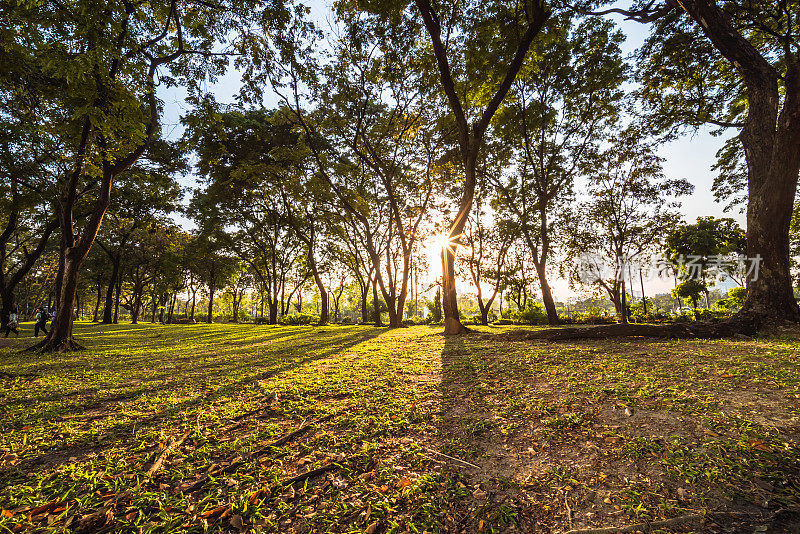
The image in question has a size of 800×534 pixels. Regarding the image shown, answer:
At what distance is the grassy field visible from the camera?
1.43 meters

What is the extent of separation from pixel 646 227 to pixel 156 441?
85.6 feet

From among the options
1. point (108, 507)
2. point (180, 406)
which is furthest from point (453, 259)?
point (108, 507)

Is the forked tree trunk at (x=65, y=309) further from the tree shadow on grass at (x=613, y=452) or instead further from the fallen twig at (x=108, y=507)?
the tree shadow on grass at (x=613, y=452)

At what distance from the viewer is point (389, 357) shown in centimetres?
609

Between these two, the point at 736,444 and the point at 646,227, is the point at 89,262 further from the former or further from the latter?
the point at 646,227

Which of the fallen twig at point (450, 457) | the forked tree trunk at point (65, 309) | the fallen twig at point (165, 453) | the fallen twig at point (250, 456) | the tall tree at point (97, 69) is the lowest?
the fallen twig at point (450, 457)

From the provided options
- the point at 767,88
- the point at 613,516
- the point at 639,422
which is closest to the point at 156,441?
the point at 613,516

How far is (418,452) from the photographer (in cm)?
209

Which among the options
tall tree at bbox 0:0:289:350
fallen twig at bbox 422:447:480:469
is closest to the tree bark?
tall tree at bbox 0:0:289:350

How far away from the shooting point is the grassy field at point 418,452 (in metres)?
1.43

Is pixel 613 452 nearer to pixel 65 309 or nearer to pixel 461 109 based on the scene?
pixel 461 109

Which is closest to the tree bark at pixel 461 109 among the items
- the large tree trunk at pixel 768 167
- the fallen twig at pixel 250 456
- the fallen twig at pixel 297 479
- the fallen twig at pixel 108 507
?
the large tree trunk at pixel 768 167

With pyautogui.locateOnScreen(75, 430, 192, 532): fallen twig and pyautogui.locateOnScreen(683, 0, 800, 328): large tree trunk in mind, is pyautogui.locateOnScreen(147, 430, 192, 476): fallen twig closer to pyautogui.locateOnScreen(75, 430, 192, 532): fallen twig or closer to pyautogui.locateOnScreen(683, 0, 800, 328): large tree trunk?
pyautogui.locateOnScreen(75, 430, 192, 532): fallen twig

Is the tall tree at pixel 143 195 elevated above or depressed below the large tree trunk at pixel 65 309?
above
